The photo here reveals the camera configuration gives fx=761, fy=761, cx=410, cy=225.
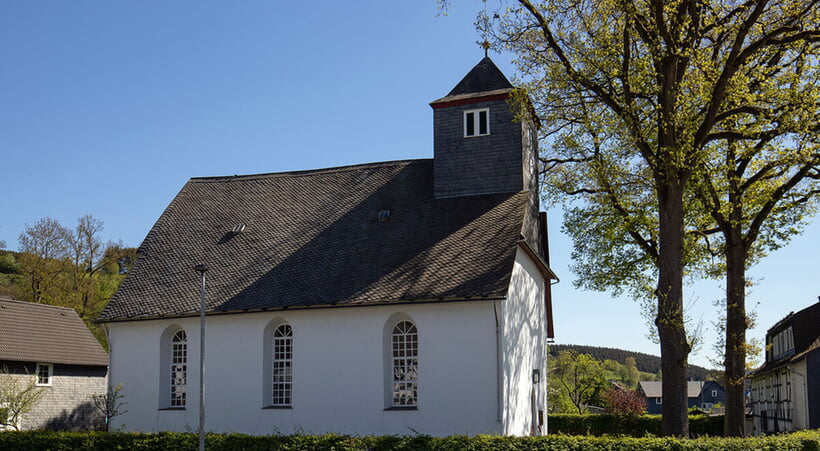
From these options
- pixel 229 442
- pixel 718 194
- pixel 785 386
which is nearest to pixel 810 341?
pixel 785 386

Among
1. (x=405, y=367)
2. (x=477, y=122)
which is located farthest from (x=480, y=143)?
(x=405, y=367)

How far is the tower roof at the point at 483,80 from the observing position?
1120 inches

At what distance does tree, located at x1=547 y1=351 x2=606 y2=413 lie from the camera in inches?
2757

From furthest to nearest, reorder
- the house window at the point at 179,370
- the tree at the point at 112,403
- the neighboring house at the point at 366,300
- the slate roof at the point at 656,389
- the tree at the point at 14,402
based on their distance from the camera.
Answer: the slate roof at the point at 656,389 → the tree at the point at 14,402 → the house window at the point at 179,370 → the tree at the point at 112,403 → the neighboring house at the point at 366,300

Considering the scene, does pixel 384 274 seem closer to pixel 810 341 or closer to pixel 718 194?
pixel 718 194

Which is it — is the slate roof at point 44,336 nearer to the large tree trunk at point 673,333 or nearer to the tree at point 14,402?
the tree at point 14,402

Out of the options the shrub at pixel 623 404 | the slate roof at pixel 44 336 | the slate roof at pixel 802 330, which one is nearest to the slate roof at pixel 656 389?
the shrub at pixel 623 404

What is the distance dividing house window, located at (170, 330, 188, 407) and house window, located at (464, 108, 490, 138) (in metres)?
12.5

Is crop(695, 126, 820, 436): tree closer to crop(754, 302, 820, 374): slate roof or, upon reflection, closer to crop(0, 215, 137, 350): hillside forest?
crop(754, 302, 820, 374): slate roof

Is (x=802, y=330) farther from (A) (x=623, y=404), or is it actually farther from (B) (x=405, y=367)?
(B) (x=405, y=367)

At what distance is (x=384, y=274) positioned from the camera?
24.5 m

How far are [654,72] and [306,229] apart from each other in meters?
13.4

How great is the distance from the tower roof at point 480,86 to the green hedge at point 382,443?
1379 cm

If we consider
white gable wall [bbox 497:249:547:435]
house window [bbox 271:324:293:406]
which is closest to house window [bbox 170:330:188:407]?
house window [bbox 271:324:293:406]
